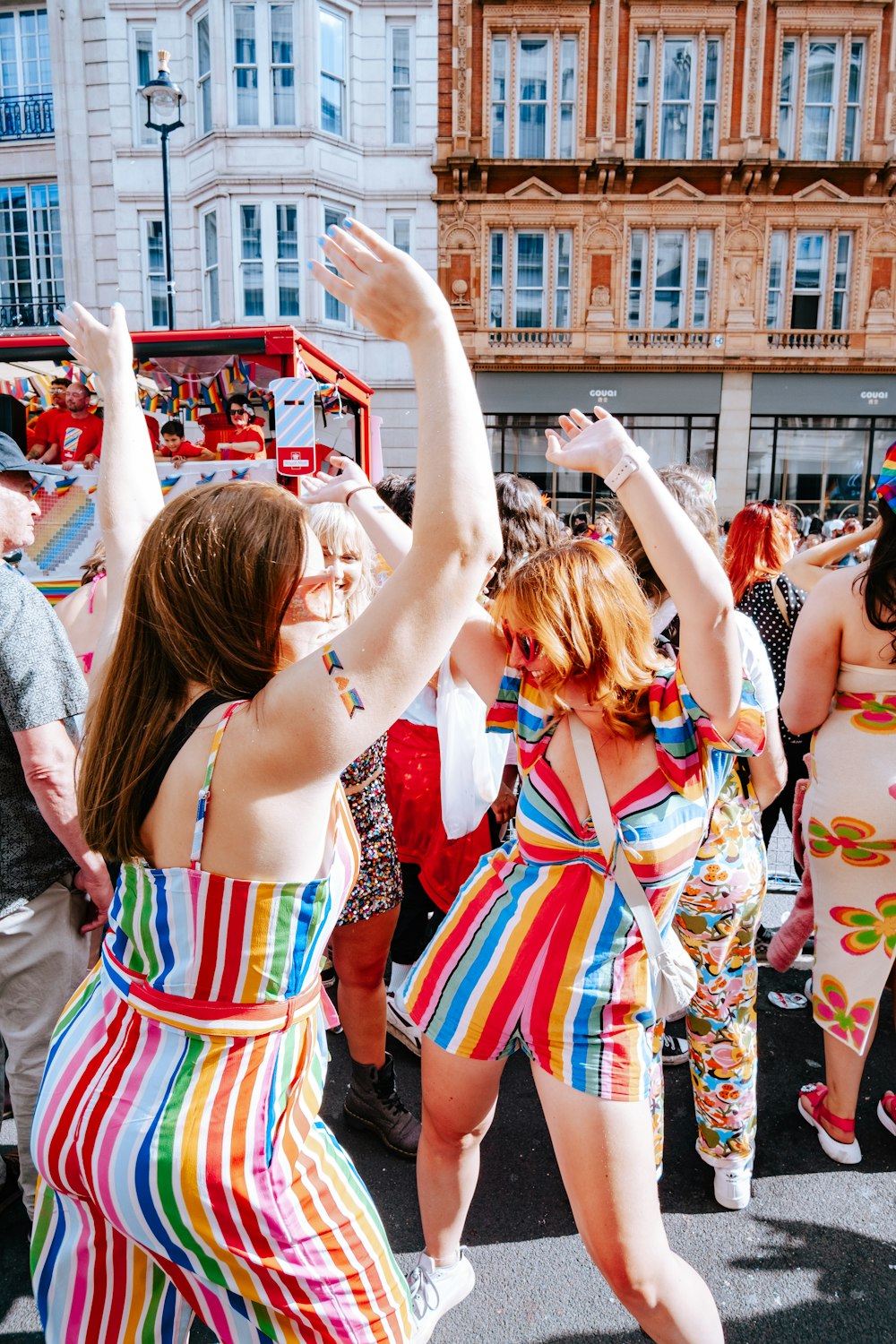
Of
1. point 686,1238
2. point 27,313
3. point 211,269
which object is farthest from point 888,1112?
point 27,313

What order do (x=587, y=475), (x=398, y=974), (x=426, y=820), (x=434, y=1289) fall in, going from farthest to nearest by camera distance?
(x=587, y=475)
(x=398, y=974)
(x=426, y=820)
(x=434, y=1289)

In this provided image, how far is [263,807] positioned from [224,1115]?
1.50ft

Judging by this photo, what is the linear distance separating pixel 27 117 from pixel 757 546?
2032cm

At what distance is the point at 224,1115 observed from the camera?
121 cm

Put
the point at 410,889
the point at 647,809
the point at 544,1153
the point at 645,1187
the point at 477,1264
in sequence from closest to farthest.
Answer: the point at 645,1187 → the point at 647,809 → the point at 477,1264 → the point at 544,1153 → the point at 410,889

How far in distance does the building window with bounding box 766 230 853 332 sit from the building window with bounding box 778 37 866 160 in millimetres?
1664

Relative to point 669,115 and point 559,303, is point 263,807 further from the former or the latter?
point 669,115

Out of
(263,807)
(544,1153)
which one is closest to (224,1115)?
(263,807)

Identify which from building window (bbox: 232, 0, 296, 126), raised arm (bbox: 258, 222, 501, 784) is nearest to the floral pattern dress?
raised arm (bbox: 258, 222, 501, 784)

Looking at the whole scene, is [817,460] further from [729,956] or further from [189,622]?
[189,622]

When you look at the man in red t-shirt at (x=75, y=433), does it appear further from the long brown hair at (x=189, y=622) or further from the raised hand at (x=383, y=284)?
the raised hand at (x=383, y=284)

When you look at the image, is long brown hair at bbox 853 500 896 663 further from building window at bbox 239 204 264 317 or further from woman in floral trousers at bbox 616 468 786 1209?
building window at bbox 239 204 264 317

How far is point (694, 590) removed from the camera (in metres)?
1.60

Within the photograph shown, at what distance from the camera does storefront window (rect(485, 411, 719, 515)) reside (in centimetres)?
1798
